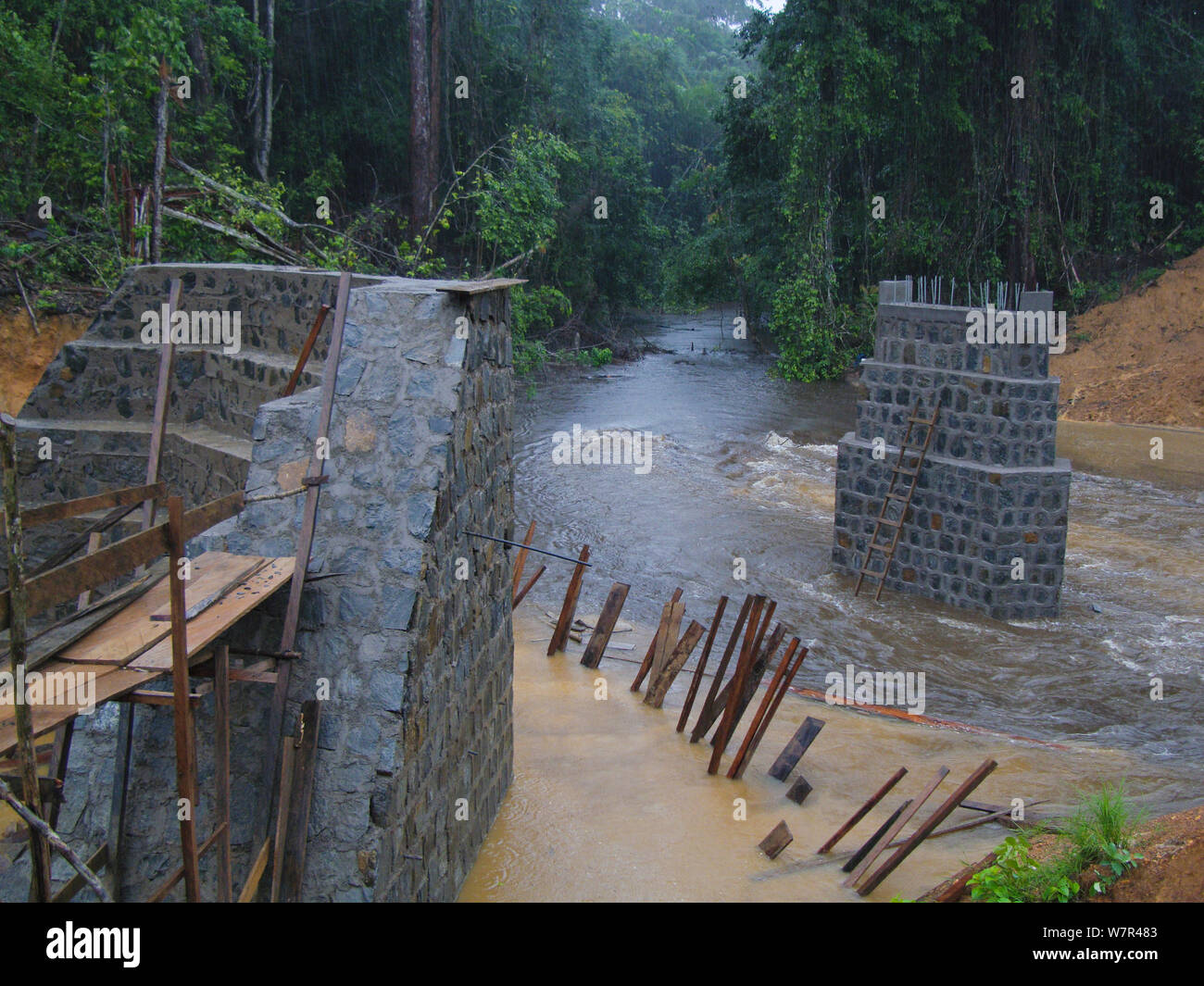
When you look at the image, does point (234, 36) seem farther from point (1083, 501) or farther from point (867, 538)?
point (1083, 501)

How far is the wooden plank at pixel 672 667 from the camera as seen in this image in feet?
31.3

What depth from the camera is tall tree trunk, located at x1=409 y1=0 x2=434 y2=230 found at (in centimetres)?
2083

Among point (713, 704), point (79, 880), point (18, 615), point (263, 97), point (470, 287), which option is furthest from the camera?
point (263, 97)

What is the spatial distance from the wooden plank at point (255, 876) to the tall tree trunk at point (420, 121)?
701 inches

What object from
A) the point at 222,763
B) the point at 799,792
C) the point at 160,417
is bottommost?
the point at 799,792

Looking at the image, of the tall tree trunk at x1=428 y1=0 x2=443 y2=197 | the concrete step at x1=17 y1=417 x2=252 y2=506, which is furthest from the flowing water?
the tall tree trunk at x1=428 y1=0 x2=443 y2=197

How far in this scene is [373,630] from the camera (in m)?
4.98

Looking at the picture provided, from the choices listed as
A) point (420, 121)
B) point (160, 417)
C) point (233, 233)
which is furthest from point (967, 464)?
point (420, 121)

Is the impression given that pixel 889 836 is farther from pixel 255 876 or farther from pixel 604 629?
pixel 255 876

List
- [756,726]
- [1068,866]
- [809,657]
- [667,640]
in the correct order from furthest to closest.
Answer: [809,657] < [667,640] < [756,726] < [1068,866]

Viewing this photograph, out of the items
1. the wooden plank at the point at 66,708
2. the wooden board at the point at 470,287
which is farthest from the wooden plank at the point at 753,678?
the wooden plank at the point at 66,708

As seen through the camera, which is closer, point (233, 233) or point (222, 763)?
point (222, 763)

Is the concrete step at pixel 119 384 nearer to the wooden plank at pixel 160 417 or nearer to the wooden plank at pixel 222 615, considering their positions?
the wooden plank at pixel 160 417

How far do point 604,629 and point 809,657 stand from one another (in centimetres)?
270
